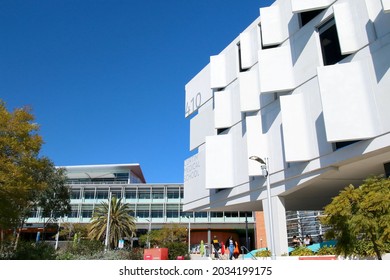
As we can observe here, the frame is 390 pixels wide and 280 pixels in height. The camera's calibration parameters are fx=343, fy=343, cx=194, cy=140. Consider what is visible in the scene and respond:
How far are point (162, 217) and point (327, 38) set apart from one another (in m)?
46.8

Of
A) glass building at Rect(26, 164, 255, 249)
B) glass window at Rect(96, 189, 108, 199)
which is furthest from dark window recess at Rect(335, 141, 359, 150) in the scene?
glass window at Rect(96, 189, 108, 199)

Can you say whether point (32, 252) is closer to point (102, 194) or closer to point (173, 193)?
point (173, 193)

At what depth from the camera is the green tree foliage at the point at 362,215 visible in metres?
11.2

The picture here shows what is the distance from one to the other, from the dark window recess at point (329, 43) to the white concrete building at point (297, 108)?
2.2 inches

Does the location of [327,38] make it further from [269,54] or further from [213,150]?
[213,150]

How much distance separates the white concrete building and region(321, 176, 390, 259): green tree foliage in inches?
167

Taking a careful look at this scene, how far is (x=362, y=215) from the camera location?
37.3 feet

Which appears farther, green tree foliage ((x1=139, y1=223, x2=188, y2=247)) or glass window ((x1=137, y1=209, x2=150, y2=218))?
glass window ((x1=137, y1=209, x2=150, y2=218))

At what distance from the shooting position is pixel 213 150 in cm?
2656

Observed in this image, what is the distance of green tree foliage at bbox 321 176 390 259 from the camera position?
36.6 ft

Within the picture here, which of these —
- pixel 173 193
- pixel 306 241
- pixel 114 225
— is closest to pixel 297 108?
pixel 306 241

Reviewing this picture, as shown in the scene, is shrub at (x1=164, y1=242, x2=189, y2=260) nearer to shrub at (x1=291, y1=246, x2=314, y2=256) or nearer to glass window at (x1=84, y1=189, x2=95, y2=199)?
shrub at (x1=291, y1=246, x2=314, y2=256)

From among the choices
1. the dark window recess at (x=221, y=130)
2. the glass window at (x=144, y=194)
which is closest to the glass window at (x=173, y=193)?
the glass window at (x=144, y=194)
